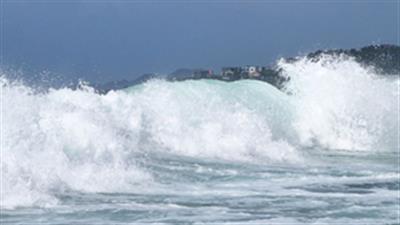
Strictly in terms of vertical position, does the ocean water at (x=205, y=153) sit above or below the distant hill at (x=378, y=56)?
below

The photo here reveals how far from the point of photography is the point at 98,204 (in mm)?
12758

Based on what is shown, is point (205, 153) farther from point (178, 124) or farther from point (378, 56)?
point (378, 56)

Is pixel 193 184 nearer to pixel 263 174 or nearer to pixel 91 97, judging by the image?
pixel 263 174

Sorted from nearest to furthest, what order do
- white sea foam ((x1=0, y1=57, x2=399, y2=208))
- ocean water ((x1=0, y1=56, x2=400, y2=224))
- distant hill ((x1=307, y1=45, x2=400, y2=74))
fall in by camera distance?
ocean water ((x1=0, y1=56, x2=400, y2=224)), white sea foam ((x1=0, y1=57, x2=399, y2=208)), distant hill ((x1=307, y1=45, x2=400, y2=74))

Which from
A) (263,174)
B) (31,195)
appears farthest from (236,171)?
(31,195)

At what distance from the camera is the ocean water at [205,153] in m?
12.5

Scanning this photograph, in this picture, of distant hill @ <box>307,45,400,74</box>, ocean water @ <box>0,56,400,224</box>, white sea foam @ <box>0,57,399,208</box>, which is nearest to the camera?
ocean water @ <box>0,56,400,224</box>

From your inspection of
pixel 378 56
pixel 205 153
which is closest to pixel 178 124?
pixel 205 153

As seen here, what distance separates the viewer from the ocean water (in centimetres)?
1249

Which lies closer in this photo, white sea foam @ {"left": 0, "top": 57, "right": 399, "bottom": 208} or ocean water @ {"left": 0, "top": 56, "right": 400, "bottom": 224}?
Answer: ocean water @ {"left": 0, "top": 56, "right": 400, "bottom": 224}

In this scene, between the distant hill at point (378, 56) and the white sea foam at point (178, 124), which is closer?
the white sea foam at point (178, 124)

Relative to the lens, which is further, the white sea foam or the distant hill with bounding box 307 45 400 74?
the distant hill with bounding box 307 45 400 74

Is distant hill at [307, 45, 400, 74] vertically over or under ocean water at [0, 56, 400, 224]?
over

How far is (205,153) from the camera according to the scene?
21500mm
